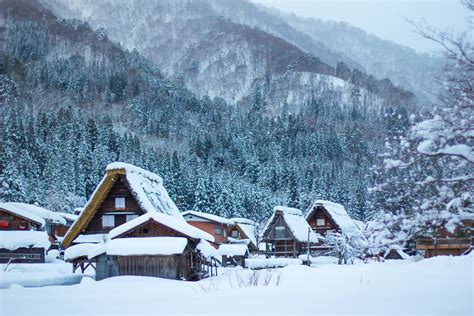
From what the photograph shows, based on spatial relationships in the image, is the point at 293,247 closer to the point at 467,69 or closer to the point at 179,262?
the point at 179,262

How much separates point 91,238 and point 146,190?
4.65 meters

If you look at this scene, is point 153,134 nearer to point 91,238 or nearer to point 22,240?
point 22,240

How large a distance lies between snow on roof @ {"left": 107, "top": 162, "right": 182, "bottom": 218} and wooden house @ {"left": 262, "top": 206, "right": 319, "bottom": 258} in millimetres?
14868

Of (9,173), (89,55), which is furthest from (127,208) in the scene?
(89,55)

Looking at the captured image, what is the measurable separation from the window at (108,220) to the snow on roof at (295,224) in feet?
63.4

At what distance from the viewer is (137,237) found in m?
25.9

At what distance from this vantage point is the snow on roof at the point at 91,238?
29.9 meters

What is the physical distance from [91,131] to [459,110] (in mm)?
93203

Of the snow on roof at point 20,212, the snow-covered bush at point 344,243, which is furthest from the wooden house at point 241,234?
the snow on roof at point 20,212

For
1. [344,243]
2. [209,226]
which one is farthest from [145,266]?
[209,226]

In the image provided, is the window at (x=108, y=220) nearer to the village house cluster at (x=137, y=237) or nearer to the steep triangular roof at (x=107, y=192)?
the village house cluster at (x=137, y=237)

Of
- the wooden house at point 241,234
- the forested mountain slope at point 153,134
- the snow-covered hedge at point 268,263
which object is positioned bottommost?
the snow-covered hedge at point 268,263

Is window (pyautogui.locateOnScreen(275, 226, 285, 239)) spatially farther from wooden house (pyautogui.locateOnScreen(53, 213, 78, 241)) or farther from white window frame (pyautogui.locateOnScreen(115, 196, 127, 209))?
wooden house (pyautogui.locateOnScreen(53, 213, 78, 241))

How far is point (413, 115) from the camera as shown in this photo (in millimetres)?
8938
